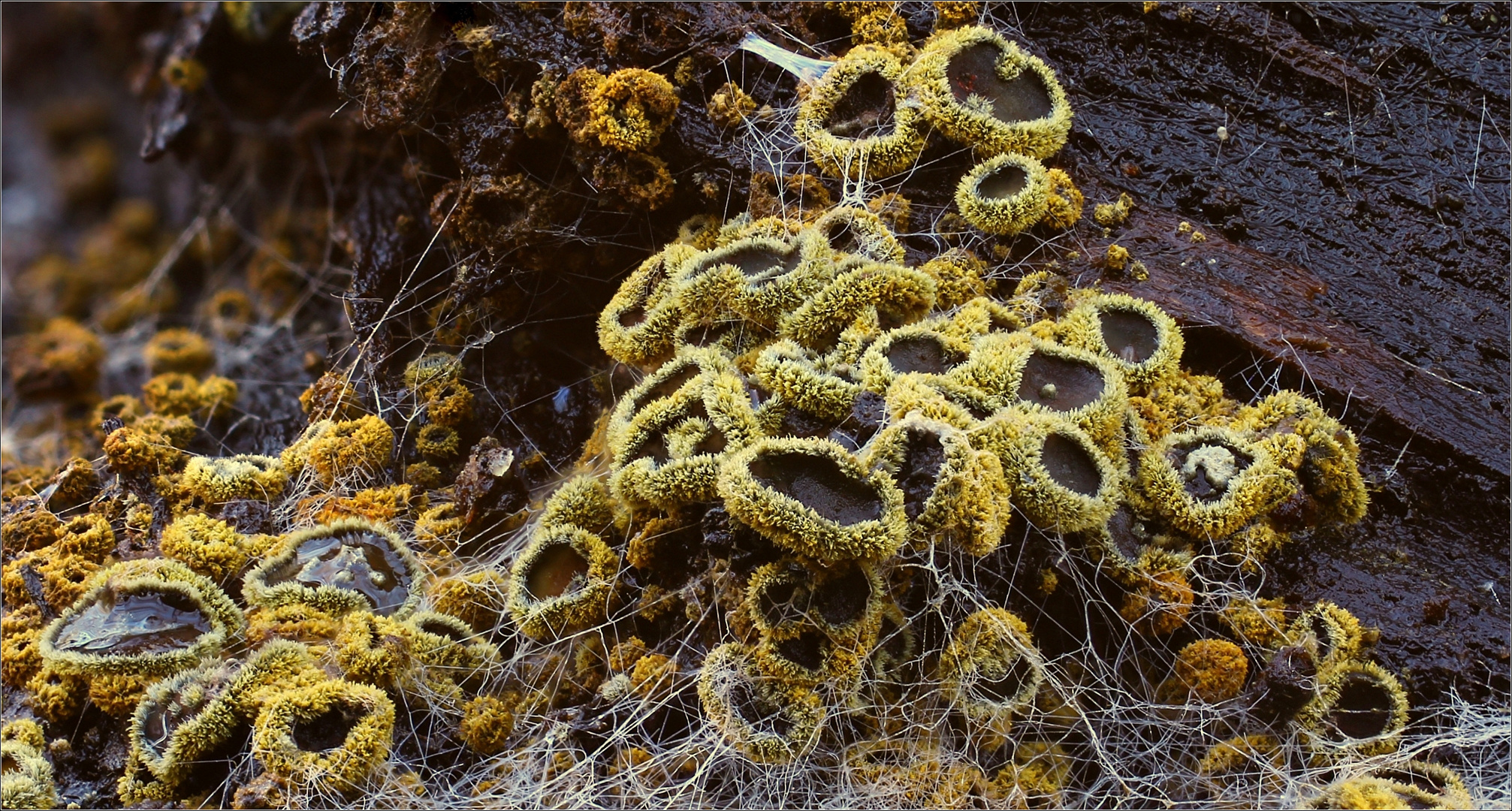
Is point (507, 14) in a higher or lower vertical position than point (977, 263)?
higher

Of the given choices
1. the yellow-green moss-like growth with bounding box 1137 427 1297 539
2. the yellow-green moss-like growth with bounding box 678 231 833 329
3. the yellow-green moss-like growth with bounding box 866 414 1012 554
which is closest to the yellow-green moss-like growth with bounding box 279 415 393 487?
the yellow-green moss-like growth with bounding box 678 231 833 329

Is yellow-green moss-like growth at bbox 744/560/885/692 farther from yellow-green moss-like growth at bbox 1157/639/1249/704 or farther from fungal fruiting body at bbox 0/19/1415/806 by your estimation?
yellow-green moss-like growth at bbox 1157/639/1249/704

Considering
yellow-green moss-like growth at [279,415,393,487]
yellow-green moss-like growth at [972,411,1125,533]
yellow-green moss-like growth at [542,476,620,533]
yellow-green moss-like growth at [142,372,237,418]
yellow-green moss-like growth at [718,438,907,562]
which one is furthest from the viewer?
yellow-green moss-like growth at [142,372,237,418]

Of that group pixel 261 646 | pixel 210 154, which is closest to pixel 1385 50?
pixel 261 646

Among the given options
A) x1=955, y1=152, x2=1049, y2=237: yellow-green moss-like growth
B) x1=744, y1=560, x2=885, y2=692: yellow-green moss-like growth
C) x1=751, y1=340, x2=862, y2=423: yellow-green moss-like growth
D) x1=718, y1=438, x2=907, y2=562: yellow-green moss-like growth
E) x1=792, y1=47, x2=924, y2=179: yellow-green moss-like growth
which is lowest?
x1=744, y1=560, x2=885, y2=692: yellow-green moss-like growth

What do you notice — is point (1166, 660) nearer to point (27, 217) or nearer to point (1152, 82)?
point (1152, 82)

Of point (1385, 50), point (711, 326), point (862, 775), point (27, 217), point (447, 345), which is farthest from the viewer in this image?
point (27, 217)
